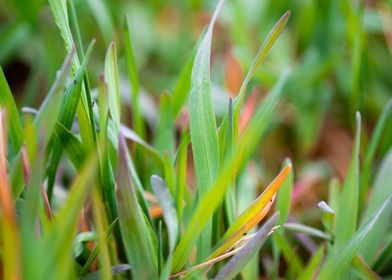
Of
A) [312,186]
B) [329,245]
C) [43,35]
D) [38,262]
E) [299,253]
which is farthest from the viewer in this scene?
[43,35]

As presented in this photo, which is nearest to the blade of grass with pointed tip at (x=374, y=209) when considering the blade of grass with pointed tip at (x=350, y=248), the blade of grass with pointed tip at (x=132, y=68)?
the blade of grass with pointed tip at (x=350, y=248)

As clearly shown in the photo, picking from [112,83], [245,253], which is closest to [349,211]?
[245,253]

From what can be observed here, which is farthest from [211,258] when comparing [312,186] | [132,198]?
[312,186]

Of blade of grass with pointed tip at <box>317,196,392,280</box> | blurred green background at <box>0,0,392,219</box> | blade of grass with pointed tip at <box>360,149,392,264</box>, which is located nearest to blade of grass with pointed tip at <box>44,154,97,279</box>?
blade of grass with pointed tip at <box>317,196,392,280</box>

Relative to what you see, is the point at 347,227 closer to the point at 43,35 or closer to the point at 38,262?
the point at 38,262

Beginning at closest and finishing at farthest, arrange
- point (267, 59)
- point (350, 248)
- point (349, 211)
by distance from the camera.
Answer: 1. point (350, 248)
2. point (349, 211)
3. point (267, 59)

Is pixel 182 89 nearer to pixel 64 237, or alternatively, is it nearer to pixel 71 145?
pixel 71 145

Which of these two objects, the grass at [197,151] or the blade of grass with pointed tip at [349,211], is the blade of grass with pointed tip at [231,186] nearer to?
the grass at [197,151]

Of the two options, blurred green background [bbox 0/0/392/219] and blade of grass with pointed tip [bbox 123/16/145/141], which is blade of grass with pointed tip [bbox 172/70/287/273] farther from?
blurred green background [bbox 0/0/392/219]

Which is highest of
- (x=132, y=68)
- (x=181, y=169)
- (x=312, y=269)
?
(x=132, y=68)
